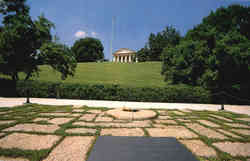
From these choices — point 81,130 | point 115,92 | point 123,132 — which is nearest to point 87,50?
point 115,92

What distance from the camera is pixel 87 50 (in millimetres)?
62219

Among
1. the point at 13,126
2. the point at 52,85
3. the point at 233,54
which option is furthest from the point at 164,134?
the point at 233,54

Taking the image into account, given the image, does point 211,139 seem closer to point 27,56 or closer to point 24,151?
point 24,151

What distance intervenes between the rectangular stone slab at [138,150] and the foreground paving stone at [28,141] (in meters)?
1.20

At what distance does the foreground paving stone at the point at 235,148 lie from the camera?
291 centimetres

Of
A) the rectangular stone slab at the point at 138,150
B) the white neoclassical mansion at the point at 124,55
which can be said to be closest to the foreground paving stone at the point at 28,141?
the rectangular stone slab at the point at 138,150

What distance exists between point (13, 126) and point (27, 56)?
12.4 metres

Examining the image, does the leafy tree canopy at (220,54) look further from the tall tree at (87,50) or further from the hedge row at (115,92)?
the tall tree at (87,50)

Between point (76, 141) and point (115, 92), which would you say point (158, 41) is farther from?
point (76, 141)

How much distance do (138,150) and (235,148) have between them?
2.40 m

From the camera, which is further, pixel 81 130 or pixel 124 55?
pixel 124 55

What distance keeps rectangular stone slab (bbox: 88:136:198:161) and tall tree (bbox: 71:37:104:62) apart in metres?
60.9

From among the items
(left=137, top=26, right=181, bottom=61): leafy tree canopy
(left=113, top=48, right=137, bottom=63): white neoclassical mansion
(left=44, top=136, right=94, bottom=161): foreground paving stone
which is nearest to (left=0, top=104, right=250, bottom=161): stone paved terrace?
(left=44, top=136, right=94, bottom=161): foreground paving stone

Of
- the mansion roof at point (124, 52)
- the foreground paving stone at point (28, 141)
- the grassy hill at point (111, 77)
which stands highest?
the mansion roof at point (124, 52)
